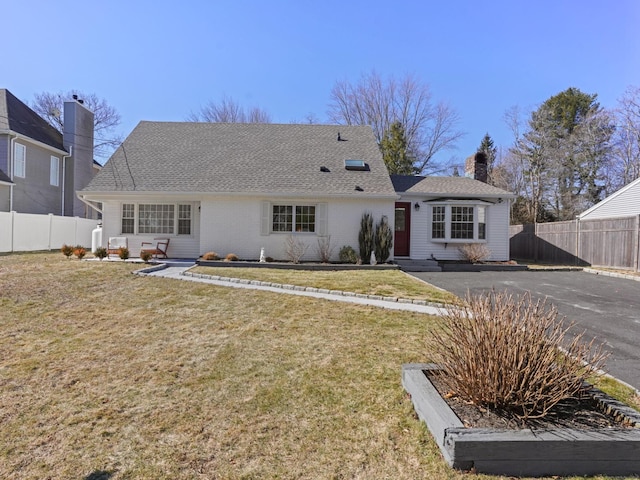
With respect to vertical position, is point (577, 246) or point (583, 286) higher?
point (577, 246)

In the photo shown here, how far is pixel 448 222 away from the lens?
1434 cm

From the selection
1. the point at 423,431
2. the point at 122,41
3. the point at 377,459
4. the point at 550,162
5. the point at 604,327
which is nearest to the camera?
the point at 377,459

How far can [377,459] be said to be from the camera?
7.93 ft

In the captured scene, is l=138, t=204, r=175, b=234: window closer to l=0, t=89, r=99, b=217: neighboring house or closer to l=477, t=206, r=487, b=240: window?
l=0, t=89, r=99, b=217: neighboring house

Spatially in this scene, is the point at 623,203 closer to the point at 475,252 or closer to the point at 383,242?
the point at 475,252

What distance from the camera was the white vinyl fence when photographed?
14.4 m

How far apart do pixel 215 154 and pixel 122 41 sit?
191 inches

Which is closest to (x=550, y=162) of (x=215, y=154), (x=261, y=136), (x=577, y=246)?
(x=577, y=246)

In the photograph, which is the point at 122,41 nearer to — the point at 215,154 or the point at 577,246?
the point at 215,154

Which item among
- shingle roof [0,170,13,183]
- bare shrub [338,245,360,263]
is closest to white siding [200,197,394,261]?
bare shrub [338,245,360,263]

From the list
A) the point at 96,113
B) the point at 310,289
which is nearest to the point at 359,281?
the point at 310,289

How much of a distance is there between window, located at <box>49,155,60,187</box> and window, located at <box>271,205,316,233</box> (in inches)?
632

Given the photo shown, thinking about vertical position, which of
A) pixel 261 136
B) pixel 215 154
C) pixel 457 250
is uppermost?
pixel 261 136

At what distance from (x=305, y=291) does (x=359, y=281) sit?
1792mm
